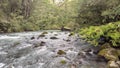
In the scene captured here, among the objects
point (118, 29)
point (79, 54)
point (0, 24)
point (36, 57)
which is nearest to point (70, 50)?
point (79, 54)

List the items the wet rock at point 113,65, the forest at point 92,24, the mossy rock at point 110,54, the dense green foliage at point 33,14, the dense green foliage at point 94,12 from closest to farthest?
the wet rock at point 113,65 → the mossy rock at point 110,54 → the forest at point 92,24 → the dense green foliage at point 94,12 → the dense green foliage at point 33,14

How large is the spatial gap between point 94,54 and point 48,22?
1989 centimetres

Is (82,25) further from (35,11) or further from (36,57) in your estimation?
(35,11)

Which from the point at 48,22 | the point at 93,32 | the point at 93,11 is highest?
the point at 93,11

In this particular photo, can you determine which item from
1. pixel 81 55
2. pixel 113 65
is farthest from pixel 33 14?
pixel 113 65

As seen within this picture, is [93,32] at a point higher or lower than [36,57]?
higher

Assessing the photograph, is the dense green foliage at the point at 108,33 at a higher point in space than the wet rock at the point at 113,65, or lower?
higher

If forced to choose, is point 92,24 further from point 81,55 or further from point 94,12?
point 81,55

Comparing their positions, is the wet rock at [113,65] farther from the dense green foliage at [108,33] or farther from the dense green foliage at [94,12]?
the dense green foliage at [94,12]

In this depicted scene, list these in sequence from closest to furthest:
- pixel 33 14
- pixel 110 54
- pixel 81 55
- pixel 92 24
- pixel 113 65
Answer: pixel 113 65, pixel 110 54, pixel 81 55, pixel 92 24, pixel 33 14

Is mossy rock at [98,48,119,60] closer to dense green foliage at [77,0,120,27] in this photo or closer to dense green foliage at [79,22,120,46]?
dense green foliage at [79,22,120,46]

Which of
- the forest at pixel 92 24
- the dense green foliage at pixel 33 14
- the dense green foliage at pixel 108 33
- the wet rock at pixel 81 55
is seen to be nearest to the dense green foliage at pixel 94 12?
the forest at pixel 92 24

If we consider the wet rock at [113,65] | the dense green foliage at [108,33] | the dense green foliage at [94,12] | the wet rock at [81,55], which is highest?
the dense green foliage at [94,12]

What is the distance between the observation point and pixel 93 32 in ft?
26.3
